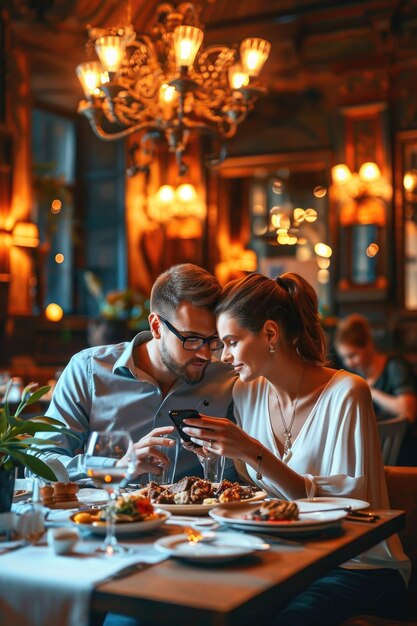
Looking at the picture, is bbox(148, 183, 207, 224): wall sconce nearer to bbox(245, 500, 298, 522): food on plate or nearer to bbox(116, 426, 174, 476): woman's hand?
bbox(116, 426, 174, 476): woman's hand

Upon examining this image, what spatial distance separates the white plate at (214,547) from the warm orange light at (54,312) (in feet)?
25.3

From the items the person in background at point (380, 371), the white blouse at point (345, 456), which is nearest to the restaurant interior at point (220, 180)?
the person in background at point (380, 371)

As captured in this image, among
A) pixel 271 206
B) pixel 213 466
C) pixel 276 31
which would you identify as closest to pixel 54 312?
pixel 271 206

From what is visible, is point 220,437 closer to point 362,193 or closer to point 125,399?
point 125,399

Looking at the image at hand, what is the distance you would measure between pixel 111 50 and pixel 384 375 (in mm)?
2600

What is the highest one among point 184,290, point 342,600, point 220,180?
point 220,180

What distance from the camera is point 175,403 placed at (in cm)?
306

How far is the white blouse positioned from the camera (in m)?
2.54

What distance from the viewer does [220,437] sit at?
7.77 ft

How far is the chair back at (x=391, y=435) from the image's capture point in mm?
4207

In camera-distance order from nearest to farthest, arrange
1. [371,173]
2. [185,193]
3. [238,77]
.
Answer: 1. [238,77]
2. [371,173]
3. [185,193]

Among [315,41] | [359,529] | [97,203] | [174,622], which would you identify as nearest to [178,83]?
[359,529]

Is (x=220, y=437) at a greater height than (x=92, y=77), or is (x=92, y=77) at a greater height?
(x=92, y=77)

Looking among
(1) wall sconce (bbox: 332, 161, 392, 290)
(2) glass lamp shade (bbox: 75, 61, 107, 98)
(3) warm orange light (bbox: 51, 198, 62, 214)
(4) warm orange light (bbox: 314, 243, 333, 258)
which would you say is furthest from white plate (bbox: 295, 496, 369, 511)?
(3) warm orange light (bbox: 51, 198, 62, 214)
